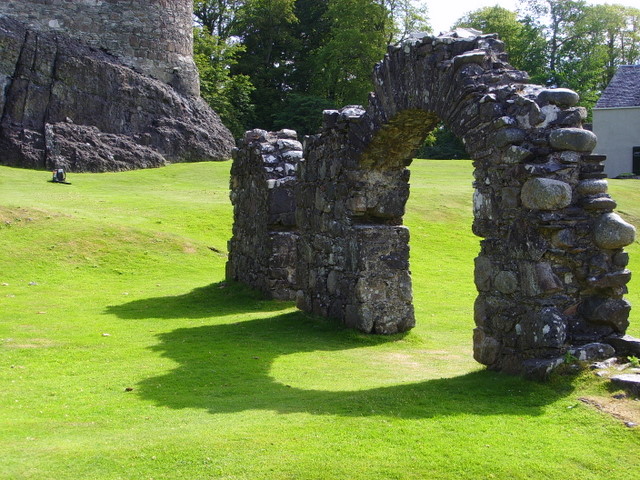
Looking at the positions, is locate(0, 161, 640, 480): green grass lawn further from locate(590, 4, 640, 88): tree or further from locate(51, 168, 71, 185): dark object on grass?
locate(590, 4, 640, 88): tree

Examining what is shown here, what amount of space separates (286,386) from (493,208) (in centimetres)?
283

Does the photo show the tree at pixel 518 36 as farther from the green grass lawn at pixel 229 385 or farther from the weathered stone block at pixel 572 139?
the weathered stone block at pixel 572 139

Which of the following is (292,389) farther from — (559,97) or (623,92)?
(623,92)

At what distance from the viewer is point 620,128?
40.4 meters

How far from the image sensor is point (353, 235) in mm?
11531

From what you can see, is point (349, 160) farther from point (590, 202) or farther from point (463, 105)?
→ point (590, 202)

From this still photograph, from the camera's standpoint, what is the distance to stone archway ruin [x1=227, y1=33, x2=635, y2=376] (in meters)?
7.64

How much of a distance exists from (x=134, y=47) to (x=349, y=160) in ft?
79.3

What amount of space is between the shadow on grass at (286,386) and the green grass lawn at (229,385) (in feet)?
0.11

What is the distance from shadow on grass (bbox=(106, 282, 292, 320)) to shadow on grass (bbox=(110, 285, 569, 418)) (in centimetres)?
131

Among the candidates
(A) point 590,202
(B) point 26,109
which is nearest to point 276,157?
(A) point 590,202

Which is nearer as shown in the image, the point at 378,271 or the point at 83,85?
the point at 378,271

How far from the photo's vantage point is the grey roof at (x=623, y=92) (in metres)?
40.5

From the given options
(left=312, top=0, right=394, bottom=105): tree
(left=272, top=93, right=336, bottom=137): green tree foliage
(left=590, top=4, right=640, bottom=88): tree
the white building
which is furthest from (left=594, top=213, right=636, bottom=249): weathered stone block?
(left=590, top=4, right=640, bottom=88): tree
